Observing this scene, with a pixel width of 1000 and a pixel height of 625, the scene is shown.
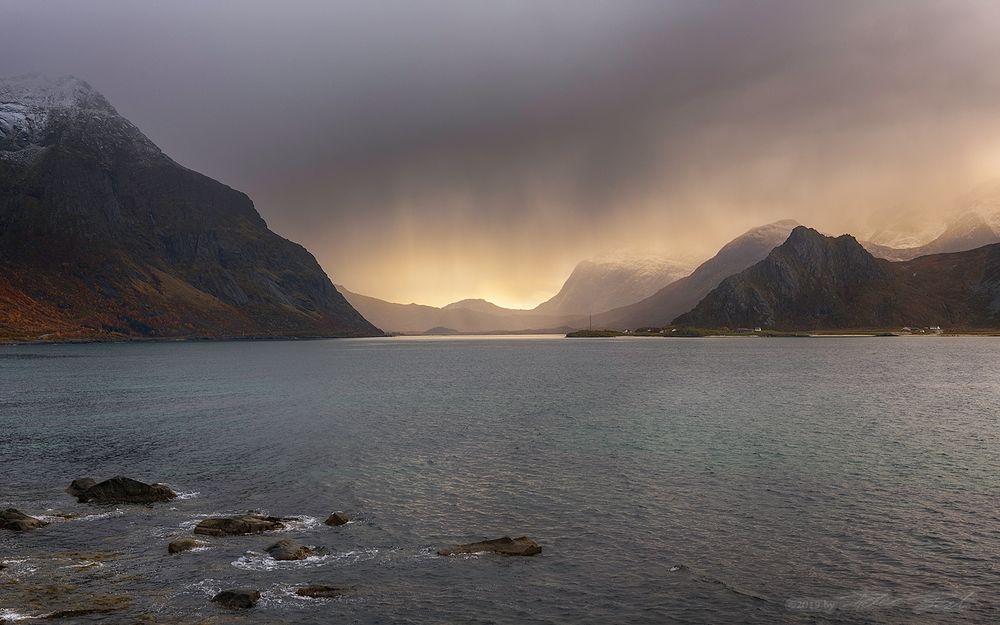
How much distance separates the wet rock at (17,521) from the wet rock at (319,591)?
20.6m

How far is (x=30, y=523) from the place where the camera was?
120ft

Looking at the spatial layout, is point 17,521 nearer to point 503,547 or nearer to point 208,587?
point 208,587

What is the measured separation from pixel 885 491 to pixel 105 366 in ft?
673

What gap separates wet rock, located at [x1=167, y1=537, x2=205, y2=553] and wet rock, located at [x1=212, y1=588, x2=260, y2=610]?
7920 millimetres

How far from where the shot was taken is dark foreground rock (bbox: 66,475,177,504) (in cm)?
4338

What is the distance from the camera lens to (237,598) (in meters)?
26.0

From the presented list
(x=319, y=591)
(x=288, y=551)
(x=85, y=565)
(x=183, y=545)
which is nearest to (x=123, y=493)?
(x=183, y=545)

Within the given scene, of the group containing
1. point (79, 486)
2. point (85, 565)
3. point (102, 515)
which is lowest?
point (102, 515)

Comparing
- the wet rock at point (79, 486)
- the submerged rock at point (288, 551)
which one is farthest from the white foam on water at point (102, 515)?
the submerged rock at point (288, 551)

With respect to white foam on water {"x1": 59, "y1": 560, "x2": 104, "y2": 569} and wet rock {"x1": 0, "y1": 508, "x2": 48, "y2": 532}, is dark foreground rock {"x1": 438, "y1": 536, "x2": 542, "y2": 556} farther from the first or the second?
wet rock {"x1": 0, "y1": 508, "x2": 48, "y2": 532}

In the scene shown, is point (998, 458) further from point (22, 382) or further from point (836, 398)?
point (22, 382)

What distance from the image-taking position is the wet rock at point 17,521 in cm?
3603

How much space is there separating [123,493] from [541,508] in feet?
96.9

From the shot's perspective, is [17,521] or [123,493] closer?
[17,521]
